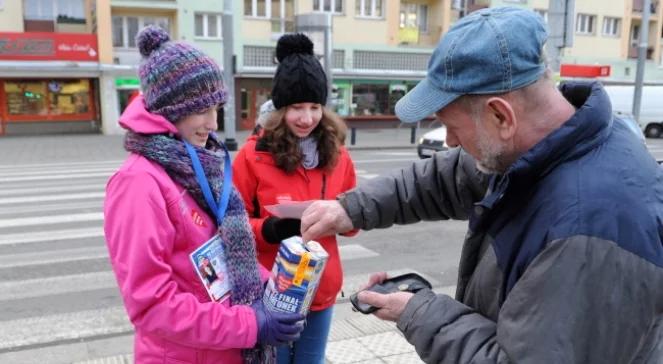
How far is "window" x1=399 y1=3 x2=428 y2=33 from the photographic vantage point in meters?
31.9

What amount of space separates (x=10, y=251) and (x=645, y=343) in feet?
22.7

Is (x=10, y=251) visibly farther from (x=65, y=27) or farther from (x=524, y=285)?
(x=65, y=27)

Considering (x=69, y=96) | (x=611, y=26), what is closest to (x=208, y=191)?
(x=69, y=96)

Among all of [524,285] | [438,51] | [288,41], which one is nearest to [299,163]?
[288,41]

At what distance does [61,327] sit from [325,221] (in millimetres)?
3412

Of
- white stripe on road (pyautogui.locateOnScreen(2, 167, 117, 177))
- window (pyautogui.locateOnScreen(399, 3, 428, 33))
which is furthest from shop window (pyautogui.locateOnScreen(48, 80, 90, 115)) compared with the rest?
window (pyautogui.locateOnScreen(399, 3, 428, 33))

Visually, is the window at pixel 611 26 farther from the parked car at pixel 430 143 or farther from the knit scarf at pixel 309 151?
the knit scarf at pixel 309 151

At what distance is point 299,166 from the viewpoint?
9.04 feet

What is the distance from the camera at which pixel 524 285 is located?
124cm

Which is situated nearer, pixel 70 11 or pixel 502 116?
pixel 502 116

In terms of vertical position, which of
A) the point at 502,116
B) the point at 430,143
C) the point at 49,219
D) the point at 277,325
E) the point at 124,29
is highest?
the point at 124,29


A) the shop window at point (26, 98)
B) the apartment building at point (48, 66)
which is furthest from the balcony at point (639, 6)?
the shop window at point (26, 98)

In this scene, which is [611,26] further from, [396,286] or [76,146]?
[396,286]

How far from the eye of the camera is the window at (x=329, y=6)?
29156 millimetres
